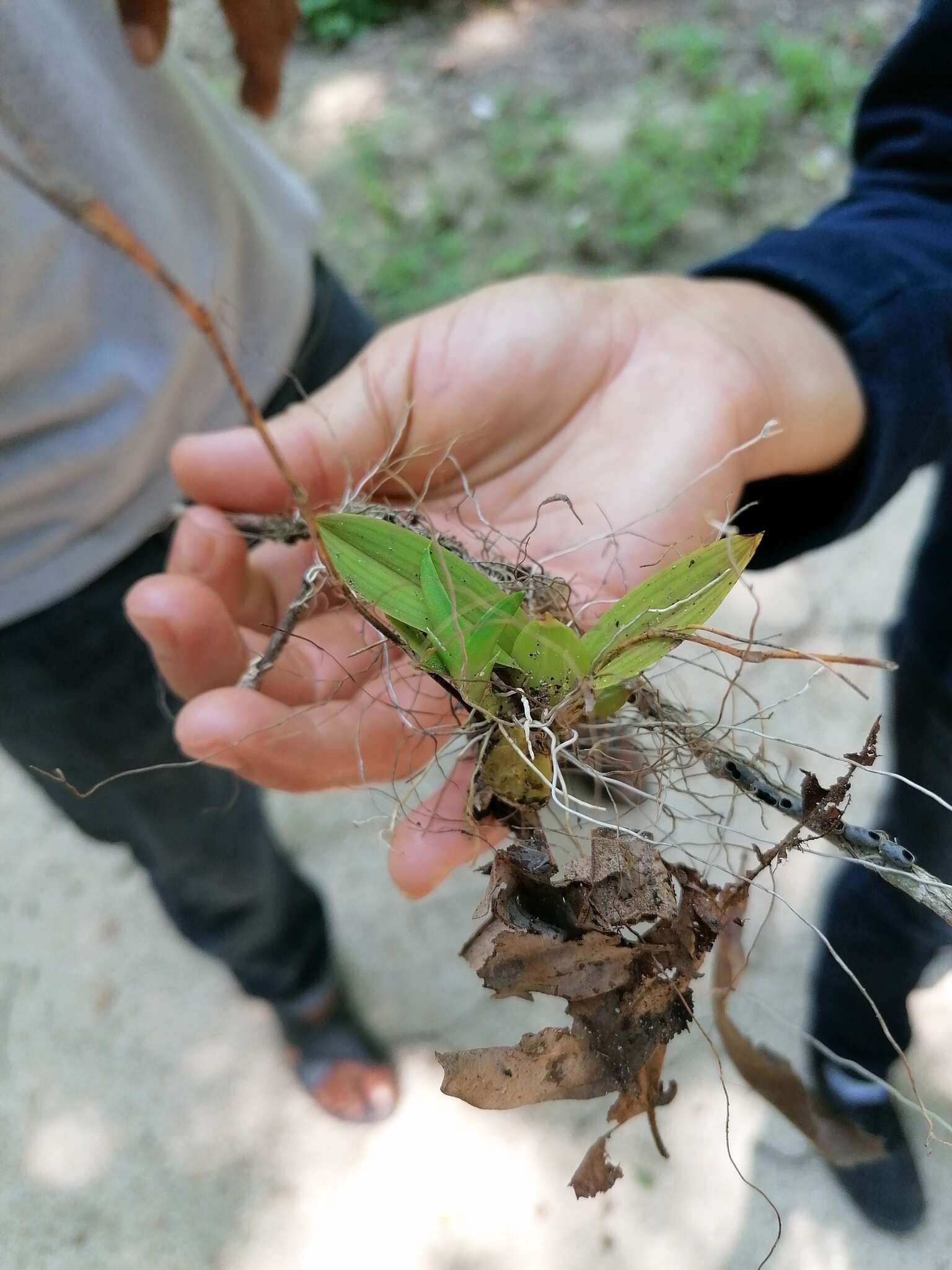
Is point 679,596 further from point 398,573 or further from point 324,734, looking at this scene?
point 324,734

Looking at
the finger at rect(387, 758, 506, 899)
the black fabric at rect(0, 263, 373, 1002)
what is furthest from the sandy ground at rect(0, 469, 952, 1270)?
the finger at rect(387, 758, 506, 899)

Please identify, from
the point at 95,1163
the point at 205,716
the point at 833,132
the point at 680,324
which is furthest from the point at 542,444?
the point at 833,132

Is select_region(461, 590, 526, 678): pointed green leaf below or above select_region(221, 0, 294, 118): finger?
below

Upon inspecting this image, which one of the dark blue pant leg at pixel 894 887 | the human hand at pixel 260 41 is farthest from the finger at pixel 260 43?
the dark blue pant leg at pixel 894 887

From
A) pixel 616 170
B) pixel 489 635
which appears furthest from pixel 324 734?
pixel 616 170

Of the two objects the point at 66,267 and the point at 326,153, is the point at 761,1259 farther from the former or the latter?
the point at 326,153

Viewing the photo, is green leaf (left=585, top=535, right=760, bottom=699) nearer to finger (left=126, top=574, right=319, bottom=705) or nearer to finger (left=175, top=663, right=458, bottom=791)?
finger (left=175, top=663, right=458, bottom=791)

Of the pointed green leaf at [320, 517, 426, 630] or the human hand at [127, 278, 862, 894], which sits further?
the human hand at [127, 278, 862, 894]
